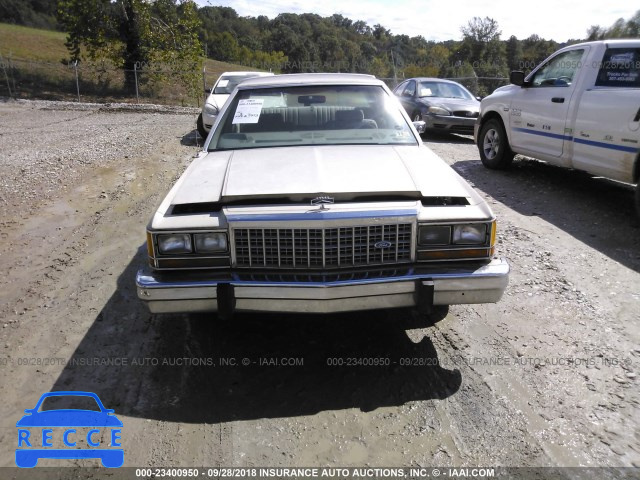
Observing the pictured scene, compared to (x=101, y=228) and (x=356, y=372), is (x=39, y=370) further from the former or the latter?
(x=101, y=228)

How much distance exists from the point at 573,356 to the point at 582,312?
69 cm

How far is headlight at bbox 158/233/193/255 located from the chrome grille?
0.30 meters

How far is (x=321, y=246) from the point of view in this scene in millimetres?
2980

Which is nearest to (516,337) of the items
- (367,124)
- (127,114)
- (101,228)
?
(367,124)

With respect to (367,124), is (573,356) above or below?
below

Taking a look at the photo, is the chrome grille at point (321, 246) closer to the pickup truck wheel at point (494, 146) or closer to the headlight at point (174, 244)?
the headlight at point (174, 244)

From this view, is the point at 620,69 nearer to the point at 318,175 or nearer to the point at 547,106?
the point at 547,106

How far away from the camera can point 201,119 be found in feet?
37.0

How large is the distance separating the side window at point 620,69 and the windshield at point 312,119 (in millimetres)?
3250

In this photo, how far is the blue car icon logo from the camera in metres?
2.61

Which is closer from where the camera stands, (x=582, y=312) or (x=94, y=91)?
(x=582, y=312)

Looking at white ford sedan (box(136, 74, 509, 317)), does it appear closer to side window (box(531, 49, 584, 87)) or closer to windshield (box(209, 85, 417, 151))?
windshield (box(209, 85, 417, 151))

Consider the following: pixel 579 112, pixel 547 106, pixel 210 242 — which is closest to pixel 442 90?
pixel 547 106

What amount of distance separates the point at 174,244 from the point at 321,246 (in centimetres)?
88
